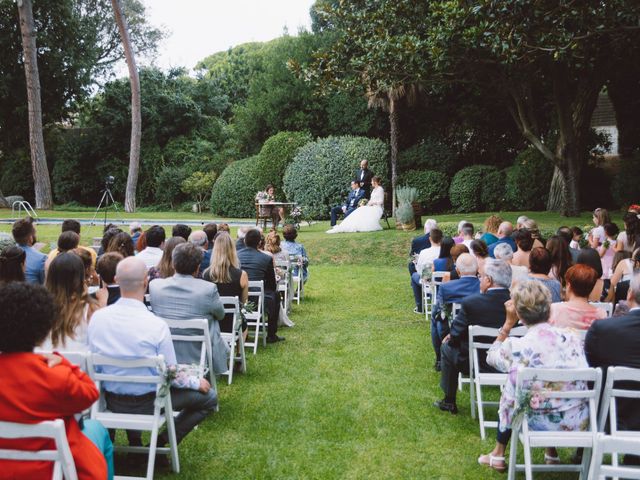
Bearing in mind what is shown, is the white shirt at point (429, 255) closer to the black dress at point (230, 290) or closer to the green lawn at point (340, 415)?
the green lawn at point (340, 415)

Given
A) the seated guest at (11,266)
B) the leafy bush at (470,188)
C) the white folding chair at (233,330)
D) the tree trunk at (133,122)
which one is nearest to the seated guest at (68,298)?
the seated guest at (11,266)

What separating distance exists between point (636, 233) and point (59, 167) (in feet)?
108

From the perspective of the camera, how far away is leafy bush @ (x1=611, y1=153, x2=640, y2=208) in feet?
67.9

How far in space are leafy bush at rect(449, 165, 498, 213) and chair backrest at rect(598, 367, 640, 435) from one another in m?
20.2

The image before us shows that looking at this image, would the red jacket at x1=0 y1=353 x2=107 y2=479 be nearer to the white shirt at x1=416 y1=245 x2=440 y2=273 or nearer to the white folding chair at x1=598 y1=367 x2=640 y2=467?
the white folding chair at x1=598 y1=367 x2=640 y2=467

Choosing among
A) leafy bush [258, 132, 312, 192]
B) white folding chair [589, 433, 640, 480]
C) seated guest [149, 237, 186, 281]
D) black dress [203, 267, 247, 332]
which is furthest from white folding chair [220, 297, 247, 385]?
leafy bush [258, 132, 312, 192]

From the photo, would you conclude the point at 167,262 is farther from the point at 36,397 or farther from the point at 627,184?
the point at 627,184

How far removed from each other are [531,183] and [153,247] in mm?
17785

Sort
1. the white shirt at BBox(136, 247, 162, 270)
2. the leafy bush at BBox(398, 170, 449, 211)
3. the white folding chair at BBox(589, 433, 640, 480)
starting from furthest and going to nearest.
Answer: the leafy bush at BBox(398, 170, 449, 211), the white shirt at BBox(136, 247, 162, 270), the white folding chair at BBox(589, 433, 640, 480)

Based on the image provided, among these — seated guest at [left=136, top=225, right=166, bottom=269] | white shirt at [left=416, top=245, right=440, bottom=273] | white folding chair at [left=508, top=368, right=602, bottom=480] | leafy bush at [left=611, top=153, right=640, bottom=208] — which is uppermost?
leafy bush at [left=611, top=153, right=640, bottom=208]

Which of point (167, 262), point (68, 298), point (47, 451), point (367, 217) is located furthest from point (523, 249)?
point (367, 217)

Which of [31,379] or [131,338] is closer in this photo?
[31,379]

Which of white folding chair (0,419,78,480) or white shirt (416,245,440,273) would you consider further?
white shirt (416,245,440,273)

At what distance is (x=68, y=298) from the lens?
427 centimetres
